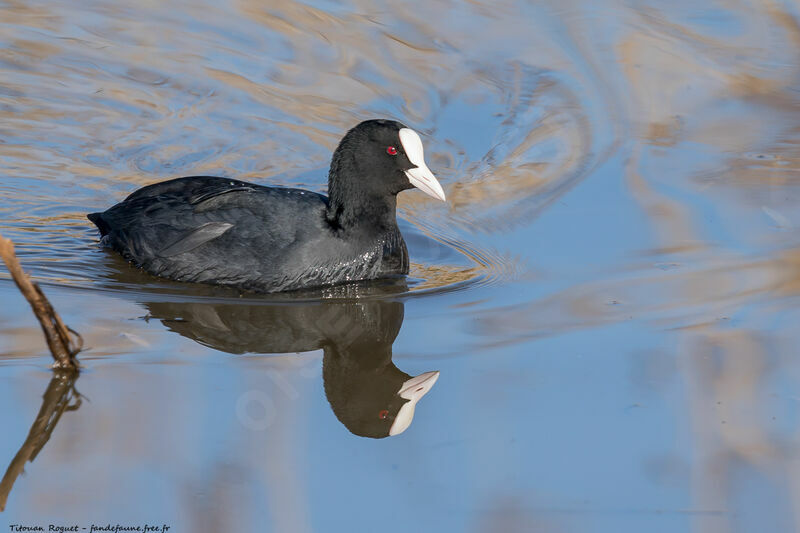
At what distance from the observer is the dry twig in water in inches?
151

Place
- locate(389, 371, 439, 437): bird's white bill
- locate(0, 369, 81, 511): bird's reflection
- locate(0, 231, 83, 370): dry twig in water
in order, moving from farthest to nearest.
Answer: locate(389, 371, 439, 437): bird's white bill < locate(0, 231, 83, 370): dry twig in water < locate(0, 369, 81, 511): bird's reflection

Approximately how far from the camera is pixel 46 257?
18.6 feet

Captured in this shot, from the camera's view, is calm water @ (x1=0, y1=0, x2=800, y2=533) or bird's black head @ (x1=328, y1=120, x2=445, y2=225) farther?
bird's black head @ (x1=328, y1=120, x2=445, y2=225)

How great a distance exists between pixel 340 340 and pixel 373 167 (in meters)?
1.07

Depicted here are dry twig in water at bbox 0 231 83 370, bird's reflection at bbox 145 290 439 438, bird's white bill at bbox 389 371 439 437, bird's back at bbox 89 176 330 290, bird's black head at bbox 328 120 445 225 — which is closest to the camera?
dry twig in water at bbox 0 231 83 370

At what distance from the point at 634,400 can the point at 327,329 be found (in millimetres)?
1370

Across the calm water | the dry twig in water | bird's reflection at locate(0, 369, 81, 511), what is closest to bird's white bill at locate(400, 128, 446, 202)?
the calm water

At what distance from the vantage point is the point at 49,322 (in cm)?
398

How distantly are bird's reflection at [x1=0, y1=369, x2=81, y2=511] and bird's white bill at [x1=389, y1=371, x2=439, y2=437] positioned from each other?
1077mm

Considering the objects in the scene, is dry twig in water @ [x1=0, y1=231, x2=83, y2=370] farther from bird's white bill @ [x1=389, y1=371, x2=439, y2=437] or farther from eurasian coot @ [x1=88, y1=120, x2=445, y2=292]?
eurasian coot @ [x1=88, y1=120, x2=445, y2=292]

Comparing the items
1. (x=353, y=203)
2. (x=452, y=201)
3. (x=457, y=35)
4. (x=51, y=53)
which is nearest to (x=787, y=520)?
(x=353, y=203)

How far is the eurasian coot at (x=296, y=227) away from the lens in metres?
5.37

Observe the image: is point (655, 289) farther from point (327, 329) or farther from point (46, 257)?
point (46, 257)

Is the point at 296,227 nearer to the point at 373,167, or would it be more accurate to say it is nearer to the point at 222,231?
the point at 222,231
